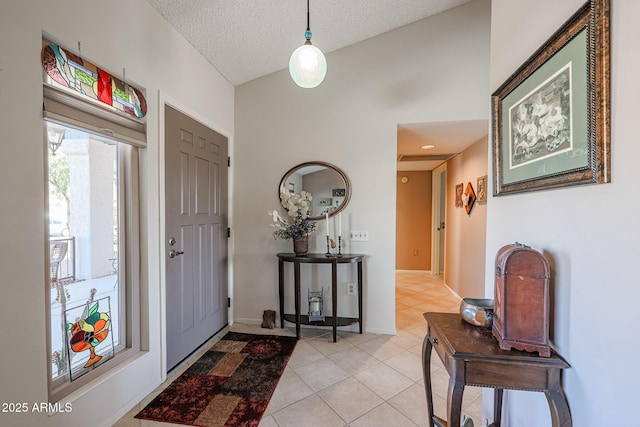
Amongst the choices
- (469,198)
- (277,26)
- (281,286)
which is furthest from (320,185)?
(469,198)

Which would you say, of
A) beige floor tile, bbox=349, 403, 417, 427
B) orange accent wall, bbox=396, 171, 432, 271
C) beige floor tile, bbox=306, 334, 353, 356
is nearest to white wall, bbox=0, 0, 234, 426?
beige floor tile, bbox=306, 334, 353, 356

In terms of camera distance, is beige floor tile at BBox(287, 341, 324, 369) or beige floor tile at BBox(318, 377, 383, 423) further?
beige floor tile at BBox(287, 341, 324, 369)

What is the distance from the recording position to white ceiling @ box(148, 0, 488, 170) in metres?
2.00

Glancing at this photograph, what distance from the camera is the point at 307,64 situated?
5.36 ft

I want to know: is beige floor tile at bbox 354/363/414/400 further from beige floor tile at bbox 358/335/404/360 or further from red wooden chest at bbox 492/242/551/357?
red wooden chest at bbox 492/242/551/357

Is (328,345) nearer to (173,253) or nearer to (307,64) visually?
(173,253)

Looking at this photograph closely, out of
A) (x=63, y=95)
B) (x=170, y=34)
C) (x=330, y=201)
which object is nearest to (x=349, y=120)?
(x=330, y=201)

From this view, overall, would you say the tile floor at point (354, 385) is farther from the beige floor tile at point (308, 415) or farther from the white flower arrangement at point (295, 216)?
the white flower arrangement at point (295, 216)

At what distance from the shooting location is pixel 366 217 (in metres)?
2.73

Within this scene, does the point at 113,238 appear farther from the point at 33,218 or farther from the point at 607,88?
the point at 607,88

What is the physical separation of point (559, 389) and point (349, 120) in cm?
245

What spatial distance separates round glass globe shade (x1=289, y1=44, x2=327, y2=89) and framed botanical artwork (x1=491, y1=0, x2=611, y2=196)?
1.01 m

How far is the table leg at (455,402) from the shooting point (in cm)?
96

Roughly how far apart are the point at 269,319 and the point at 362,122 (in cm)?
226
